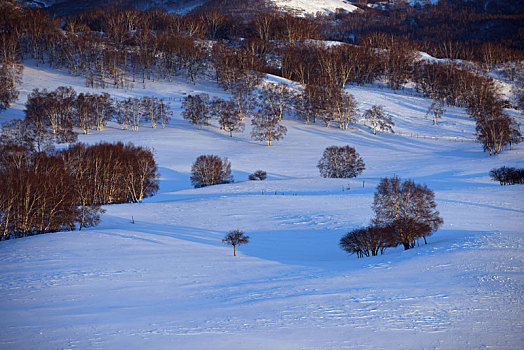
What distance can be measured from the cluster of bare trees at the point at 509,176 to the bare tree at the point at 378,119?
4056cm

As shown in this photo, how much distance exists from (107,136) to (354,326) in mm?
71234

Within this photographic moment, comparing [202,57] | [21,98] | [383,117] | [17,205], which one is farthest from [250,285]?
[202,57]

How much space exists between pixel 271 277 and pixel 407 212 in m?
12.1

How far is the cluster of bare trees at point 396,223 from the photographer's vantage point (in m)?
24.8

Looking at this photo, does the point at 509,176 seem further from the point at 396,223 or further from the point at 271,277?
the point at 271,277

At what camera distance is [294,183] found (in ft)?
158

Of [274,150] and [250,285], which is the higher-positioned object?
[274,150]

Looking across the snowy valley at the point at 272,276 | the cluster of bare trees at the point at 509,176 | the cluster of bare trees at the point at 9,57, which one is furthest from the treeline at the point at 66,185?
the cluster of bare trees at the point at 509,176

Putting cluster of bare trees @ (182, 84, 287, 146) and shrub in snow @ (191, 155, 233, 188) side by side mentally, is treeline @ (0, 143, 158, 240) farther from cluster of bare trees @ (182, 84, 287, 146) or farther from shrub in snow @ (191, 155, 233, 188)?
cluster of bare trees @ (182, 84, 287, 146)

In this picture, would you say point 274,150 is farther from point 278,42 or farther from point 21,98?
point 278,42

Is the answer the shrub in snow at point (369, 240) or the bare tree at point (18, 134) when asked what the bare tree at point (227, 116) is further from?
the shrub in snow at point (369, 240)

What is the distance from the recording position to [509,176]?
1780 inches

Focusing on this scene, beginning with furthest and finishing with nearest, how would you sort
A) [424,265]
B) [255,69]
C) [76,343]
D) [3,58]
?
[255,69], [3,58], [424,265], [76,343]

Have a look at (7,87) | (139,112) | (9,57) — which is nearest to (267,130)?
(139,112)
